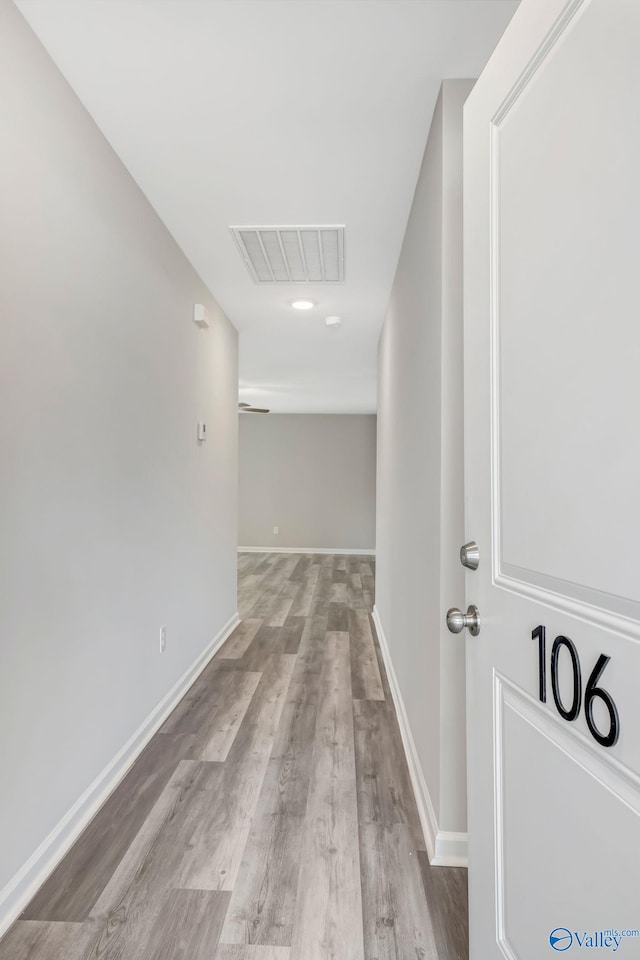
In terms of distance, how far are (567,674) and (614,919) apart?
274 mm

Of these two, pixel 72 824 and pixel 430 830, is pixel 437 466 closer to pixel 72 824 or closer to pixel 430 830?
pixel 430 830

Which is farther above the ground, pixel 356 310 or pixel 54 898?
pixel 356 310

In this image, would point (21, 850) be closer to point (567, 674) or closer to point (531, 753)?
point (531, 753)

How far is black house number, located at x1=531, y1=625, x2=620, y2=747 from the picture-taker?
2.12 ft

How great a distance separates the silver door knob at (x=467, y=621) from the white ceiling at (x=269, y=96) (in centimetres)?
152

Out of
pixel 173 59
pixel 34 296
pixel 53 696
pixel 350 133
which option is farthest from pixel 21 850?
pixel 350 133

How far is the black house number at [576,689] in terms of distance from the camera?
0.65 m

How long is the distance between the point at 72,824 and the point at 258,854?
23.5 inches

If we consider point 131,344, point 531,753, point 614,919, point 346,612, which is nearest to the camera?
point 614,919

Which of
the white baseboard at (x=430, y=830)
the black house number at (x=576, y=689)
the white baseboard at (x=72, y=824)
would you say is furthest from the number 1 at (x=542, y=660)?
the white baseboard at (x=72, y=824)

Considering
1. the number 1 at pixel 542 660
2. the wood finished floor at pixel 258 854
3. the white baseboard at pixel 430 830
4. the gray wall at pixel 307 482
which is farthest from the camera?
the gray wall at pixel 307 482

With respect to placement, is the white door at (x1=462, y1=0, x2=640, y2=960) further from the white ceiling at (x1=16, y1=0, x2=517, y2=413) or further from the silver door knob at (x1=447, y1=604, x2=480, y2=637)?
the white ceiling at (x1=16, y1=0, x2=517, y2=413)

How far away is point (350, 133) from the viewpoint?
1915mm

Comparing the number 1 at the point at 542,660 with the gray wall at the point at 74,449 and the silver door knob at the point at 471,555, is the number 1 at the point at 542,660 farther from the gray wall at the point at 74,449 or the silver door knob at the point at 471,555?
the gray wall at the point at 74,449
